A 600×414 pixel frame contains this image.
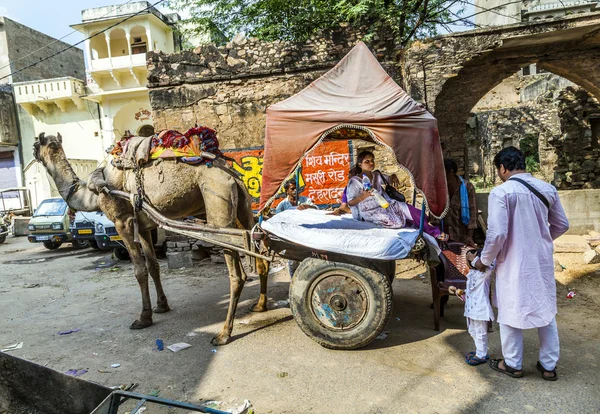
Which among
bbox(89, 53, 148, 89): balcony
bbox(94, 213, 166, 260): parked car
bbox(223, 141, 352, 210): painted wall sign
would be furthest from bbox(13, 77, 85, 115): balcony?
bbox(223, 141, 352, 210): painted wall sign

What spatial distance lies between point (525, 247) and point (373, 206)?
1609 mm

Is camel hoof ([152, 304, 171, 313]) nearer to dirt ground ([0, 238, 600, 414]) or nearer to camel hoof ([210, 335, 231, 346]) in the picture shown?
dirt ground ([0, 238, 600, 414])

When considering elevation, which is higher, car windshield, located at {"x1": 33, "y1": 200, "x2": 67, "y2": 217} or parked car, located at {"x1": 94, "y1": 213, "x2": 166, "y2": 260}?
car windshield, located at {"x1": 33, "y1": 200, "x2": 67, "y2": 217}

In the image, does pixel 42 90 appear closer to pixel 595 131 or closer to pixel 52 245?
pixel 52 245

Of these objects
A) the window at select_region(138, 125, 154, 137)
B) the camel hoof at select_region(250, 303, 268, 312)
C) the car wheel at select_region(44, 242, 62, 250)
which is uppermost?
the window at select_region(138, 125, 154, 137)

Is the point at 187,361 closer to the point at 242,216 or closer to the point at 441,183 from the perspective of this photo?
the point at 242,216

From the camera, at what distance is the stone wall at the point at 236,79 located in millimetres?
7316

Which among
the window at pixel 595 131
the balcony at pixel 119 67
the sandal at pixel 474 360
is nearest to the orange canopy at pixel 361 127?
the sandal at pixel 474 360

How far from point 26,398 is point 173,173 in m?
2.73

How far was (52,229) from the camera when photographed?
38.3ft

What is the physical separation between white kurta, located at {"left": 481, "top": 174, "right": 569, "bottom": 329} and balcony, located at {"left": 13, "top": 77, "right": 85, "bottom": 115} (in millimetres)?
20720

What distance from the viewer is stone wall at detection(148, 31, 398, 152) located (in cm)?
732

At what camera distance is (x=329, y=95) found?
4094 millimetres

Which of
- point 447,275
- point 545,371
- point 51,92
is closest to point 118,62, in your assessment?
point 51,92
